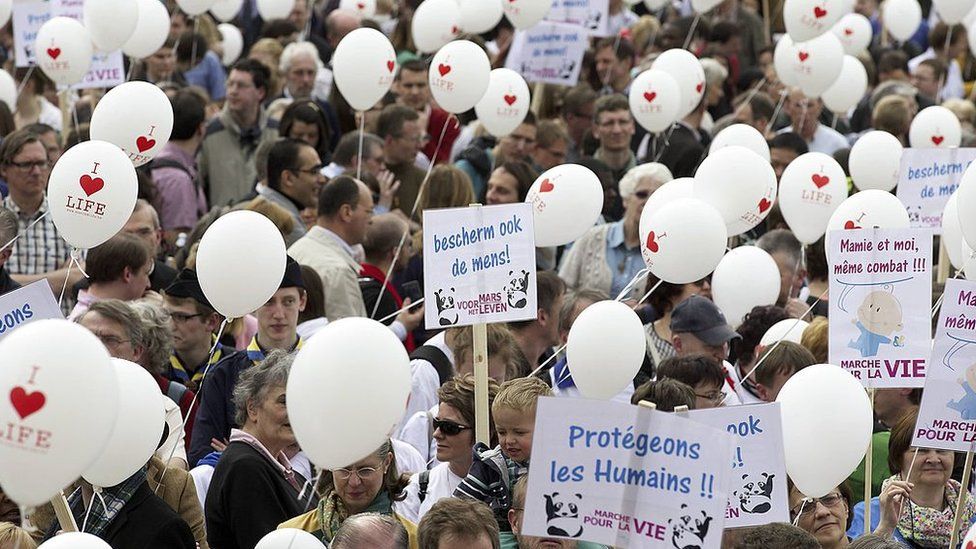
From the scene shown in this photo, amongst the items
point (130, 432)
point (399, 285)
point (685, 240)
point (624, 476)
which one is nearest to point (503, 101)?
point (399, 285)

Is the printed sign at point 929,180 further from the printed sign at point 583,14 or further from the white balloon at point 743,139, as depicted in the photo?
the printed sign at point 583,14

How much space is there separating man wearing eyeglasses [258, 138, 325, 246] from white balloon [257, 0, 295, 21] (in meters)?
5.10

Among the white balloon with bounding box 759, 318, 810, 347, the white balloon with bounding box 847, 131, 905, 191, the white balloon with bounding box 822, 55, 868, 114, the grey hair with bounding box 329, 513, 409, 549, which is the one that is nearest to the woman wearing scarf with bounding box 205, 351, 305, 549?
the grey hair with bounding box 329, 513, 409, 549

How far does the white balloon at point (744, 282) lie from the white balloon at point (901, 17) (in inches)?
270

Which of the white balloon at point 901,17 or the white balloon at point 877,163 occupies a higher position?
the white balloon at point 901,17

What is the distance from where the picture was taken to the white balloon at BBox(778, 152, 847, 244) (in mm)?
7844

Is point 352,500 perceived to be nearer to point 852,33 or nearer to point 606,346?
point 606,346

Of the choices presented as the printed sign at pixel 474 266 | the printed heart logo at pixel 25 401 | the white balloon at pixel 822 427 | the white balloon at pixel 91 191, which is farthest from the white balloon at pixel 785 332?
the printed heart logo at pixel 25 401

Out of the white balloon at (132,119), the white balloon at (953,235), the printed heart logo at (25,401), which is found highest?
the white balloon at (132,119)

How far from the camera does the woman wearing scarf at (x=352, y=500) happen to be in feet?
17.0

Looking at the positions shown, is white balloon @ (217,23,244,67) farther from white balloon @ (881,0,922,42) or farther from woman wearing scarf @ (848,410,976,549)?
woman wearing scarf @ (848,410,976,549)

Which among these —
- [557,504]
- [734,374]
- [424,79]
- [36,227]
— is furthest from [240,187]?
[557,504]

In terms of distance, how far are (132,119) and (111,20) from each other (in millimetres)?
1690

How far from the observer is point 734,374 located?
7078 millimetres
